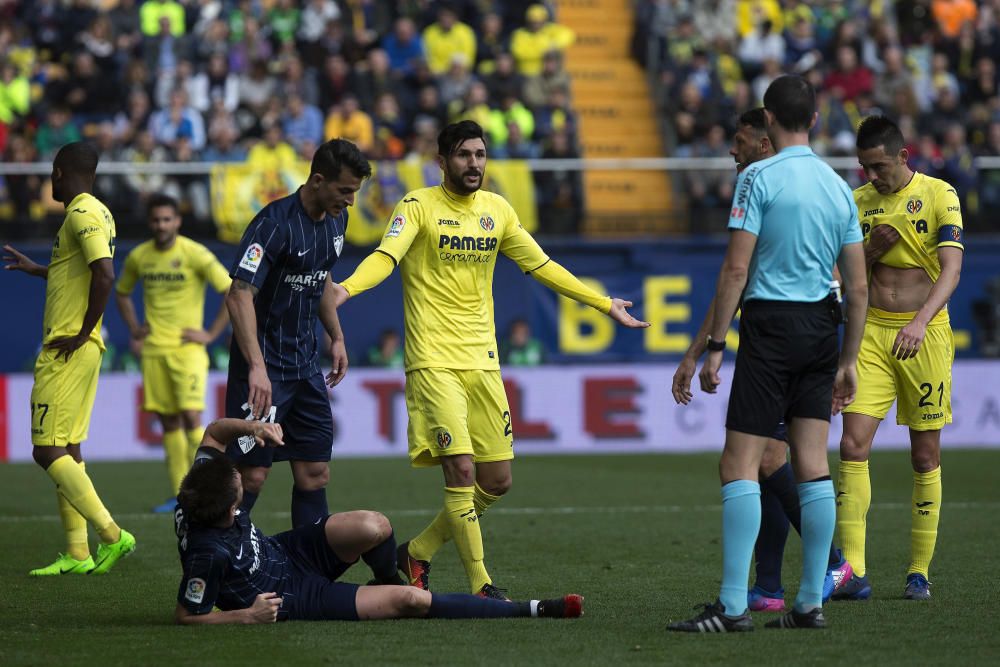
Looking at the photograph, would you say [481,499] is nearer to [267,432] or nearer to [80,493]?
[267,432]

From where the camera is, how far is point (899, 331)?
7695 mm

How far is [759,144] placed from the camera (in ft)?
24.3

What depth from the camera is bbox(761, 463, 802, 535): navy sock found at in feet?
24.2

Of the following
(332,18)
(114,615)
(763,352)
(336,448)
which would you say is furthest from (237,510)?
(332,18)

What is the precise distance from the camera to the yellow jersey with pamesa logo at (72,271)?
8570mm

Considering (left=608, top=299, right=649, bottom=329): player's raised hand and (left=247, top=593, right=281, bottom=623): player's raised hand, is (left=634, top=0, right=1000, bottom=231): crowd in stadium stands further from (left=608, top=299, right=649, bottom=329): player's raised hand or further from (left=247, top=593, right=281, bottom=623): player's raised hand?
(left=247, top=593, right=281, bottom=623): player's raised hand

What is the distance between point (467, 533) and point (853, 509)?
2.00 meters

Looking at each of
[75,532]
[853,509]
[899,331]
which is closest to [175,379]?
[75,532]

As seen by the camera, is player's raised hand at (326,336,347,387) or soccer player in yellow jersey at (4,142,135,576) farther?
soccer player in yellow jersey at (4,142,135,576)

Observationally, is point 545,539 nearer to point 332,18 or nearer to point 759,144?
point 759,144

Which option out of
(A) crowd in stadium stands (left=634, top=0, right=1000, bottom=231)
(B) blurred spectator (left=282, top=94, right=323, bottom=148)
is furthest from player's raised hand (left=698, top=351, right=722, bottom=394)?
(B) blurred spectator (left=282, top=94, right=323, bottom=148)

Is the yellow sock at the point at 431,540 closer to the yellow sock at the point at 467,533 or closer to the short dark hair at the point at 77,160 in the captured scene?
the yellow sock at the point at 467,533

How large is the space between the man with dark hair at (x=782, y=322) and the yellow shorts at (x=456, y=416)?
5.15 feet

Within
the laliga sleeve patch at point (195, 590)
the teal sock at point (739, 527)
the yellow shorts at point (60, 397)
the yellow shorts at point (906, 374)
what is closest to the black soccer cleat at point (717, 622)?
the teal sock at point (739, 527)
